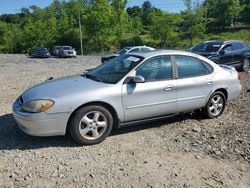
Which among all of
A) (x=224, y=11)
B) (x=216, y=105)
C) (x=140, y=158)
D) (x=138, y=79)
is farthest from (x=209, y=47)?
(x=224, y=11)

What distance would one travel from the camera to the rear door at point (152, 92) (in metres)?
5.31

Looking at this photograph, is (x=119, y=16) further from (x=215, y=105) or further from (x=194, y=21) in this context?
(x=215, y=105)

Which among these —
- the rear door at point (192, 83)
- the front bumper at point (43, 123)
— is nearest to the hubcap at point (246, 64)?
the rear door at point (192, 83)

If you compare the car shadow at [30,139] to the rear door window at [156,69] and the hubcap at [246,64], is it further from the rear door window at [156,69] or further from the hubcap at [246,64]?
the hubcap at [246,64]

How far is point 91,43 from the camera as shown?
54.2m

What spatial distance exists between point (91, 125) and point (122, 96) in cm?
70

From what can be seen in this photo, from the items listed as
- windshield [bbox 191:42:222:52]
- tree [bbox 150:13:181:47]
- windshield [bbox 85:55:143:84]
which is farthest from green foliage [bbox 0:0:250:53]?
windshield [bbox 85:55:143:84]

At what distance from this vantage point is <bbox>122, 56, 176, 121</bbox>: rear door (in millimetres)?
5312

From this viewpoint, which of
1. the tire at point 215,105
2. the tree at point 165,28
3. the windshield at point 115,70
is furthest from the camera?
the tree at point 165,28

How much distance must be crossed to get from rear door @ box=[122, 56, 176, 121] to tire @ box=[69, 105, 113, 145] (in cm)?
40

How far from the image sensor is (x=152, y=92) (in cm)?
547

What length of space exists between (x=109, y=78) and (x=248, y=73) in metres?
9.84

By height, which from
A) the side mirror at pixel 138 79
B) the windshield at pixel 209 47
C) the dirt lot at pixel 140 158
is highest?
the windshield at pixel 209 47

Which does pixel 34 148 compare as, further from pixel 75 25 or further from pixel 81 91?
pixel 75 25
